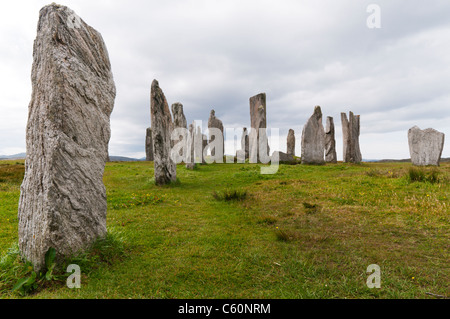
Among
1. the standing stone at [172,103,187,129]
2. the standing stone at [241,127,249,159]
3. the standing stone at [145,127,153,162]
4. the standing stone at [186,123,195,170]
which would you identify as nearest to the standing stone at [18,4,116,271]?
the standing stone at [172,103,187,129]

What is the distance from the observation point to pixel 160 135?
37.0 ft

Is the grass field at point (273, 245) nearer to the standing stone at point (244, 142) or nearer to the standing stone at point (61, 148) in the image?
the standing stone at point (61, 148)

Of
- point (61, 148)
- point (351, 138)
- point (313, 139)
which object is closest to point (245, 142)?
point (313, 139)

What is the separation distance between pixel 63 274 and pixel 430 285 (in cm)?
504

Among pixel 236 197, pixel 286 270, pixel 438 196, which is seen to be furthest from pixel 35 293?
pixel 438 196

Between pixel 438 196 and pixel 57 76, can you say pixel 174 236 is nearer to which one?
pixel 57 76

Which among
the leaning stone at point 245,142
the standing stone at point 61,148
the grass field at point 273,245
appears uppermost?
the leaning stone at point 245,142

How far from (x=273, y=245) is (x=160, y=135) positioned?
8033 millimetres

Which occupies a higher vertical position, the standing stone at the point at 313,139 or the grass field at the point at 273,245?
the standing stone at the point at 313,139

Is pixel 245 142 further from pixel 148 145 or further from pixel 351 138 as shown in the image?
pixel 148 145

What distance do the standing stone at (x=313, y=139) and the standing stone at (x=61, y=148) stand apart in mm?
15217

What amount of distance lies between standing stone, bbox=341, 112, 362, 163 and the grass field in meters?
11.1

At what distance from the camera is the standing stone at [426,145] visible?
54.1 ft

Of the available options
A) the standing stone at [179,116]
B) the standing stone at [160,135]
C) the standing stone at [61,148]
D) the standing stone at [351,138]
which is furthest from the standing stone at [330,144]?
the standing stone at [61,148]
